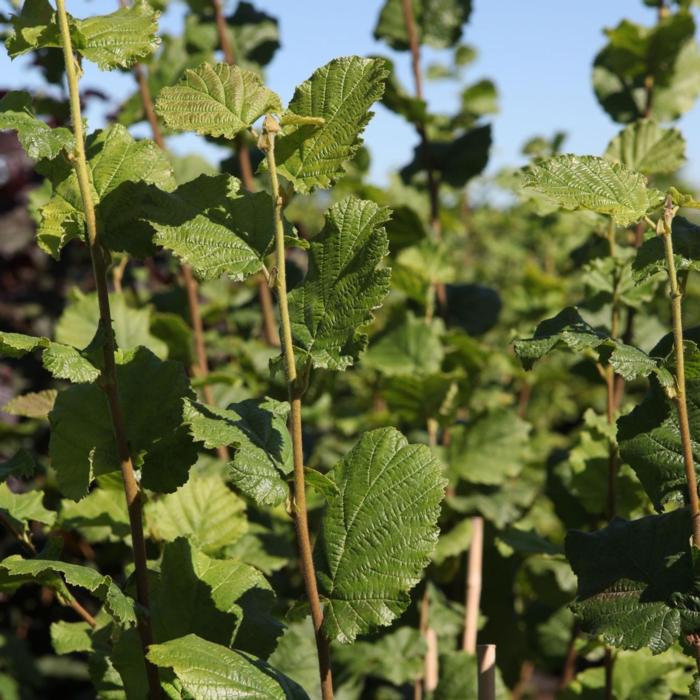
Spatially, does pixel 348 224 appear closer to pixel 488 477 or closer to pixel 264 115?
pixel 264 115

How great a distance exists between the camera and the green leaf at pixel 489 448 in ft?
6.89

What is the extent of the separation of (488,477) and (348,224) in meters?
1.14

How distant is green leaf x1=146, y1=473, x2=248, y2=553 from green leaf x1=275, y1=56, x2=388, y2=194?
0.67 metres

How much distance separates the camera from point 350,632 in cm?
106

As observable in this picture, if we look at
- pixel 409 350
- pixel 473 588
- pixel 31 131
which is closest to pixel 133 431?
pixel 31 131

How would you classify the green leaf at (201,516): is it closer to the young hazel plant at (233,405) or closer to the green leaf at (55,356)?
the young hazel plant at (233,405)

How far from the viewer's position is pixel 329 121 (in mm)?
1066

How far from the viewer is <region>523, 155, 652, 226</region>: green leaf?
3.53ft

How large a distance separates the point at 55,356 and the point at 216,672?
0.39 m

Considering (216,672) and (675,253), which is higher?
(675,253)

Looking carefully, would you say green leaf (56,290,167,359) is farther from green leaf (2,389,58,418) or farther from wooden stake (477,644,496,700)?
wooden stake (477,644,496,700)

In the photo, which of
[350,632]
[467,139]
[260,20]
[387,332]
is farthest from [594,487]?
[260,20]

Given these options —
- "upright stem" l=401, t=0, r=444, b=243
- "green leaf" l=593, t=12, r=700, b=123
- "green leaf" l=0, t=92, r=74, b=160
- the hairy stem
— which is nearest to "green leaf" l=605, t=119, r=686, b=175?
"green leaf" l=593, t=12, r=700, b=123

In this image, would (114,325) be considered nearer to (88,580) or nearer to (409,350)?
(409,350)
